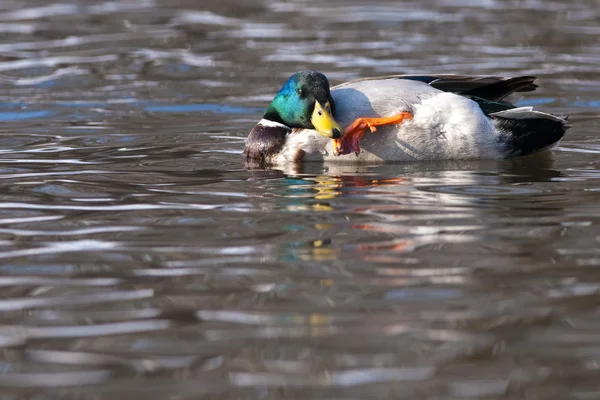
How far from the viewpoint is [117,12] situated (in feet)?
52.5

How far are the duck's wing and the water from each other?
48 cm

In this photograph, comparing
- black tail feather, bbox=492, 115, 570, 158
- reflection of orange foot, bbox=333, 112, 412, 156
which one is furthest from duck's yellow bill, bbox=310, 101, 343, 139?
black tail feather, bbox=492, 115, 570, 158

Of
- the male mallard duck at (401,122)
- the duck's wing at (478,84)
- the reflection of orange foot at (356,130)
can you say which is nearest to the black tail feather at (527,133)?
the male mallard duck at (401,122)

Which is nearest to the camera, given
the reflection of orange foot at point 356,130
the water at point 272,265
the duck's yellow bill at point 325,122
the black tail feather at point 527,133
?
the water at point 272,265

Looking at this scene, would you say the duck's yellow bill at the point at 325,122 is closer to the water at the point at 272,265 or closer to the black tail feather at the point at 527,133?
the water at the point at 272,265

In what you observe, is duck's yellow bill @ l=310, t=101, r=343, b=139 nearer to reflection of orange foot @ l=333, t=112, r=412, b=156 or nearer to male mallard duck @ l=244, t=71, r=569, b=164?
male mallard duck @ l=244, t=71, r=569, b=164

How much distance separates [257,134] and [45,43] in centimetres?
695

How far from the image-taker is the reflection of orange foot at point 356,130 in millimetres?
6961

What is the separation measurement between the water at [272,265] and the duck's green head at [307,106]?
30cm

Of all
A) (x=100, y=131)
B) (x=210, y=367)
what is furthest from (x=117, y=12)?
(x=210, y=367)

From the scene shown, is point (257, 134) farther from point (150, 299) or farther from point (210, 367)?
point (210, 367)

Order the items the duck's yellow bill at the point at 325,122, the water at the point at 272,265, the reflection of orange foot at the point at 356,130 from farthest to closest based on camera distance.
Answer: the reflection of orange foot at the point at 356,130, the duck's yellow bill at the point at 325,122, the water at the point at 272,265

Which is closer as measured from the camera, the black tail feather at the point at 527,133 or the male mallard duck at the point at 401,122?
the male mallard duck at the point at 401,122

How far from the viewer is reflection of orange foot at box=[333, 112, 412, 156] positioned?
22.8ft
